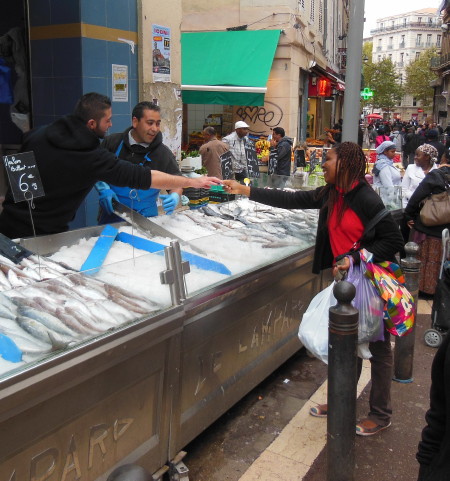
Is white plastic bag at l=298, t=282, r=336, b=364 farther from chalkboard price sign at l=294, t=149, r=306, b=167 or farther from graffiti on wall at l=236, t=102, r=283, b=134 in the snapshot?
graffiti on wall at l=236, t=102, r=283, b=134

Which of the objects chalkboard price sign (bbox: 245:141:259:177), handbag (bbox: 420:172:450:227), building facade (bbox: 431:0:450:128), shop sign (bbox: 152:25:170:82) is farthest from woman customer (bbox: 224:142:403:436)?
building facade (bbox: 431:0:450:128)

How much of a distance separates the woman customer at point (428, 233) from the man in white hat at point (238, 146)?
4.27 metres

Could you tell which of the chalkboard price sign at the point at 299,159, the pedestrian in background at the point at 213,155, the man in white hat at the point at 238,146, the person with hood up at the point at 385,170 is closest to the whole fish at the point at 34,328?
the person with hood up at the point at 385,170

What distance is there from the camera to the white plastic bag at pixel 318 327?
140 inches

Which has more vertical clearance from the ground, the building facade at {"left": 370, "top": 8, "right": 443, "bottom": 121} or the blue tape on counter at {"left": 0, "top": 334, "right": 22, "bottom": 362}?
the building facade at {"left": 370, "top": 8, "right": 443, "bottom": 121}

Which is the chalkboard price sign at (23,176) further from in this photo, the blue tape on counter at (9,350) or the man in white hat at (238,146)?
the man in white hat at (238,146)

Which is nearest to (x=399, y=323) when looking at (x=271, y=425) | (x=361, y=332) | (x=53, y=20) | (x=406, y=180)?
(x=361, y=332)

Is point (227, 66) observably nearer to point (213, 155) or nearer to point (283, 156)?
point (283, 156)

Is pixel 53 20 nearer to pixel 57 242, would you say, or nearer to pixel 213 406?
pixel 57 242

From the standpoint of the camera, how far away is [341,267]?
3504 millimetres

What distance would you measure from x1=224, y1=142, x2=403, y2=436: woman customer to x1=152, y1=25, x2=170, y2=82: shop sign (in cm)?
461

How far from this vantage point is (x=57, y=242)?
12.0 feet

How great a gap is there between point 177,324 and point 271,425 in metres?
1.43

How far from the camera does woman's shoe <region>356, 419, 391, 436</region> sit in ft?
12.5
